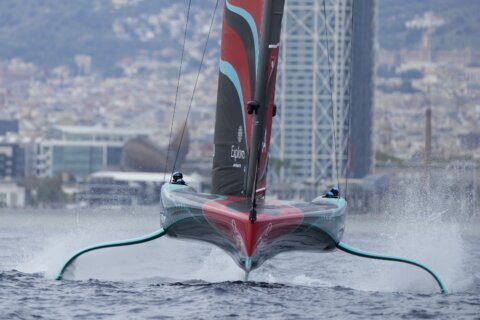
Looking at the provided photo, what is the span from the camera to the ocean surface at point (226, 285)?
13.1 metres

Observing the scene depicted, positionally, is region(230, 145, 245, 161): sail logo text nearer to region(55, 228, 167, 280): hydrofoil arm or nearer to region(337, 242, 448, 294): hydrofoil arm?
region(55, 228, 167, 280): hydrofoil arm

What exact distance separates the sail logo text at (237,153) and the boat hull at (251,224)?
60cm

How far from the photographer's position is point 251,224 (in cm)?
1400

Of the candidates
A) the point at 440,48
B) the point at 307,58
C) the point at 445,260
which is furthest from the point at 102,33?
the point at 445,260

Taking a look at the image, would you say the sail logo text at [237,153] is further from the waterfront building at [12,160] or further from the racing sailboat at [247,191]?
the waterfront building at [12,160]

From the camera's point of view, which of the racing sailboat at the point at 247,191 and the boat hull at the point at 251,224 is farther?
the racing sailboat at the point at 247,191

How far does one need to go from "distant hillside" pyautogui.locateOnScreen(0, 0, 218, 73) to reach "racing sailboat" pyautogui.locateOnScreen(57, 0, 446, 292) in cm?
6960

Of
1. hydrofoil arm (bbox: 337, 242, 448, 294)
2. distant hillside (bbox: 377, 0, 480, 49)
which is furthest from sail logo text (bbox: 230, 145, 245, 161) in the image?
distant hillside (bbox: 377, 0, 480, 49)

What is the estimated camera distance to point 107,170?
207ft

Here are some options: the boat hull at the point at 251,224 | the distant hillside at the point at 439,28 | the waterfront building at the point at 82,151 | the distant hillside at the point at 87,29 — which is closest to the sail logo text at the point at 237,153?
the boat hull at the point at 251,224

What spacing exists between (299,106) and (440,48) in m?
18.1

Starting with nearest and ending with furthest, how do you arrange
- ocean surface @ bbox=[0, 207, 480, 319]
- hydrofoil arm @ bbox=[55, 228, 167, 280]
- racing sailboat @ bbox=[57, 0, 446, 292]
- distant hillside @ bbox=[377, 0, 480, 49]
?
ocean surface @ bbox=[0, 207, 480, 319] < racing sailboat @ bbox=[57, 0, 446, 292] < hydrofoil arm @ bbox=[55, 228, 167, 280] < distant hillside @ bbox=[377, 0, 480, 49]

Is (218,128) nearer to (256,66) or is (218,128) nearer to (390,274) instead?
(256,66)

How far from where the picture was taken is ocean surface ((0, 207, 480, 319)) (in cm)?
1313
